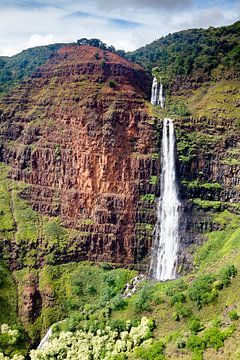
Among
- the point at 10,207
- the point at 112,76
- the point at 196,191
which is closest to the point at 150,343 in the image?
the point at 196,191

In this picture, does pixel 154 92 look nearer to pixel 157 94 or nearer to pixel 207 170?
pixel 157 94

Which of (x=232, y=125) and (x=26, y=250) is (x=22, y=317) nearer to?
(x=26, y=250)

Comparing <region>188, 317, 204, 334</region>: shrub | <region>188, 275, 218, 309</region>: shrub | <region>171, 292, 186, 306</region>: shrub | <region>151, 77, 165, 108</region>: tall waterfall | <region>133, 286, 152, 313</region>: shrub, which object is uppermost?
<region>151, 77, 165, 108</region>: tall waterfall

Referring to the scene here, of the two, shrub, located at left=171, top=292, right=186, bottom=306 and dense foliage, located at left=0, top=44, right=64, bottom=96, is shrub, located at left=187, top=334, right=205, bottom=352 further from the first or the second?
dense foliage, located at left=0, top=44, right=64, bottom=96

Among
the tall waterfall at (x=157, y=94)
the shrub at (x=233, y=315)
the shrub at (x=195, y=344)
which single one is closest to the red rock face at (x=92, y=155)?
the tall waterfall at (x=157, y=94)

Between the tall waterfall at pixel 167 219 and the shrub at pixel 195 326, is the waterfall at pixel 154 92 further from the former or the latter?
the shrub at pixel 195 326

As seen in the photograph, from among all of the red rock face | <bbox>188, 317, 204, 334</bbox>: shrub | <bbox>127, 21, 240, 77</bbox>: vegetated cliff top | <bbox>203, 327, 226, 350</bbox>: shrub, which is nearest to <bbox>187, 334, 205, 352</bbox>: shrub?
<bbox>203, 327, 226, 350</bbox>: shrub

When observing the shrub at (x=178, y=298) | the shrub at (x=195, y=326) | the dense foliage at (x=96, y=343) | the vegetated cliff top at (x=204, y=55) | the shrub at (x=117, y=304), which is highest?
the vegetated cliff top at (x=204, y=55)
